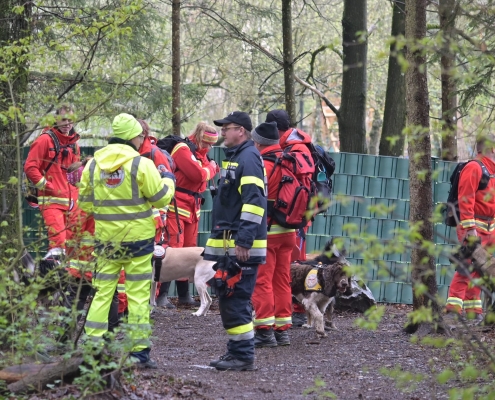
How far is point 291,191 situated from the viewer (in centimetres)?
873

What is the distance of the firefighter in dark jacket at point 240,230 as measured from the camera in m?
7.34

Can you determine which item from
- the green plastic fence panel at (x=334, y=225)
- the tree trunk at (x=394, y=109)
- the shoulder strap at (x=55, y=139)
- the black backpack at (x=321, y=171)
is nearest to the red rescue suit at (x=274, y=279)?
the black backpack at (x=321, y=171)

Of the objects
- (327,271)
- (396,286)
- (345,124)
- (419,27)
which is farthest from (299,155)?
(345,124)

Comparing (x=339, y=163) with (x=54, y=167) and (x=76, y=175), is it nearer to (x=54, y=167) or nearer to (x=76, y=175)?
(x=54, y=167)

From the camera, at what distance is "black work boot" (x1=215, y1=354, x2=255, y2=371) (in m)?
7.48

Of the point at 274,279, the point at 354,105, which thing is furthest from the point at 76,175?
the point at 354,105

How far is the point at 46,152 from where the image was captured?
10.1 m

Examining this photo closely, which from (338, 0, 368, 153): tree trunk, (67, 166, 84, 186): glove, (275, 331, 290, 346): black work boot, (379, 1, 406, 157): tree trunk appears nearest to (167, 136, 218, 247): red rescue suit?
(67, 166, 84, 186): glove

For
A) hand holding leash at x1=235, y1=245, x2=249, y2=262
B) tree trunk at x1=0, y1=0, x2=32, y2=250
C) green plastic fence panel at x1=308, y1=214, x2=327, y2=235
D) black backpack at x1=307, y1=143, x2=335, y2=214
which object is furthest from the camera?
green plastic fence panel at x1=308, y1=214, x2=327, y2=235

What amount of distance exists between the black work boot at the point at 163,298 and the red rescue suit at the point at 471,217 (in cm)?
382

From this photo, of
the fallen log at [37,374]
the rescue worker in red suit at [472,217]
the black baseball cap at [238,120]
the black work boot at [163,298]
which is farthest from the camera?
the black work boot at [163,298]

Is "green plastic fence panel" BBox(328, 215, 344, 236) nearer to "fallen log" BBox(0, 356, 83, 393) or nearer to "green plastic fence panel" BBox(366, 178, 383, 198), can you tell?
"green plastic fence panel" BBox(366, 178, 383, 198)

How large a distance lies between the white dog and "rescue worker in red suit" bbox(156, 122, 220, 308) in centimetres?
38

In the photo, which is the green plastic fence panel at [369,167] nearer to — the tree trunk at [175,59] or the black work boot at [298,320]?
the tree trunk at [175,59]
